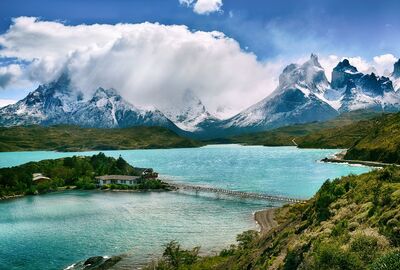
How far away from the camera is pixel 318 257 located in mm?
21641

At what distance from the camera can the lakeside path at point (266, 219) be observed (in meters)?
81.1

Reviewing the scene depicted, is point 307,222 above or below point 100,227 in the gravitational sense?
above

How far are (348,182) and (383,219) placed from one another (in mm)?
17351

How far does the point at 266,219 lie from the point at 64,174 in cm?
10607

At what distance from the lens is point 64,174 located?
555ft

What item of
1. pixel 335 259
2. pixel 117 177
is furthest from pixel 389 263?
pixel 117 177

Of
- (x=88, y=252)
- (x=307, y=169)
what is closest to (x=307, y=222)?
(x=88, y=252)

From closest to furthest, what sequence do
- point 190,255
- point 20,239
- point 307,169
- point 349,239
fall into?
point 349,239 < point 190,255 < point 20,239 < point 307,169

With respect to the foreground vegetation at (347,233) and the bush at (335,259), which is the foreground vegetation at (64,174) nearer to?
the foreground vegetation at (347,233)

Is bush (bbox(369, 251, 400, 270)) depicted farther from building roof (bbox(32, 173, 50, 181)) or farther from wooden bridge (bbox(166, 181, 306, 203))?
building roof (bbox(32, 173, 50, 181))

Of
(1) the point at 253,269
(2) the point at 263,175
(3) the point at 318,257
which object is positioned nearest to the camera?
(3) the point at 318,257

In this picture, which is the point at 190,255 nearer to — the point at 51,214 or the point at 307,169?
the point at 51,214

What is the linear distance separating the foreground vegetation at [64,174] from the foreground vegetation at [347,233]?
376 ft

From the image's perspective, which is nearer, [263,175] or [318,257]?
[318,257]
